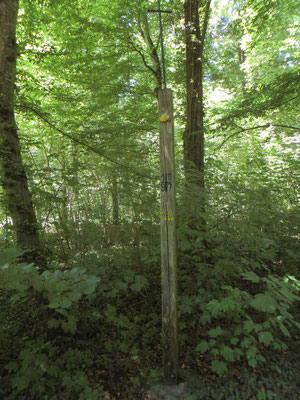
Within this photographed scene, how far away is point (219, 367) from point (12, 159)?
3917mm

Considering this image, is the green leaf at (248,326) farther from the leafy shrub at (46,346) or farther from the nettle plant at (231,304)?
the leafy shrub at (46,346)

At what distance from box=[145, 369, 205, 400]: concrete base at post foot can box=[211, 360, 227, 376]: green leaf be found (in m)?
0.22

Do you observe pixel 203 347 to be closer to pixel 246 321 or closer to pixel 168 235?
pixel 246 321

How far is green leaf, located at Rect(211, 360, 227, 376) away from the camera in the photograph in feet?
7.73

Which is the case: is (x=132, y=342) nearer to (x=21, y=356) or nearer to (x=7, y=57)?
(x=21, y=356)

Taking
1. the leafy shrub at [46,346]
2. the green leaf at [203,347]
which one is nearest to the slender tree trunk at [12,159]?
the leafy shrub at [46,346]

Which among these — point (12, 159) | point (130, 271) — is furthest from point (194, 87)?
point (130, 271)

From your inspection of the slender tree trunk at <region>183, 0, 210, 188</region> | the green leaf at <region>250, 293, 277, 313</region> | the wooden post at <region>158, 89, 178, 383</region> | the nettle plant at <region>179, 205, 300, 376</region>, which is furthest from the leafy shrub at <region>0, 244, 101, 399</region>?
the slender tree trunk at <region>183, 0, 210, 188</region>

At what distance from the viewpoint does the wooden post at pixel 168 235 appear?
2.12 metres

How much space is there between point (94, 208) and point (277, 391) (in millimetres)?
3697

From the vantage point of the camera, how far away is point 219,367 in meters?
2.38

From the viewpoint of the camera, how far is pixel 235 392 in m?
2.29

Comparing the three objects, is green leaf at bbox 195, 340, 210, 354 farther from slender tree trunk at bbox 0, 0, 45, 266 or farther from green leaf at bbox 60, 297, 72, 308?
slender tree trunk at bbox 0, 0, 45, 266

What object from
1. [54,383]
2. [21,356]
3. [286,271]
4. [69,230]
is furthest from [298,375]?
[69,230]
